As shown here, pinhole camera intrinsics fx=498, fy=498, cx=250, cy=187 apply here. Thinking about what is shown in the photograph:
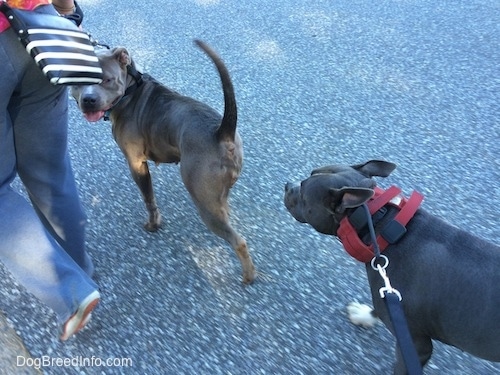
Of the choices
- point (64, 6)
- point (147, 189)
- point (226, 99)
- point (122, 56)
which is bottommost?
point (147, 189)

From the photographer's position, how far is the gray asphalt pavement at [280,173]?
2.65 meters

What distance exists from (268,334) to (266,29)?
14.4ft

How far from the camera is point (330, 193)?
2281mm

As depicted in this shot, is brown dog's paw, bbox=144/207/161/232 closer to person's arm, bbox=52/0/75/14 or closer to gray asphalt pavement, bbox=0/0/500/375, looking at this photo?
gray asphalt pavement, bbox=0/0/500/375

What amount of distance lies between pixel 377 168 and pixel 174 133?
1221 mm

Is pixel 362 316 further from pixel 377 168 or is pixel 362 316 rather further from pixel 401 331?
pixel 401 331

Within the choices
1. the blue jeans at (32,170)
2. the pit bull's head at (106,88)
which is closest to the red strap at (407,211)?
the blue jeans at (32,170)

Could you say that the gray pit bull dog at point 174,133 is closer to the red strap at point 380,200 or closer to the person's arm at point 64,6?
the person's arm at point 64,6

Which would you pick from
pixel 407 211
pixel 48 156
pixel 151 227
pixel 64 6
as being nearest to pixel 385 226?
pixel 407 211

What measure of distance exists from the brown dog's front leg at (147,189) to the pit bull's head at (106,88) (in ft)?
1.35

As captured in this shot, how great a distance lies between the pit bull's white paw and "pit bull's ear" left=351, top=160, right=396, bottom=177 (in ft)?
2.45

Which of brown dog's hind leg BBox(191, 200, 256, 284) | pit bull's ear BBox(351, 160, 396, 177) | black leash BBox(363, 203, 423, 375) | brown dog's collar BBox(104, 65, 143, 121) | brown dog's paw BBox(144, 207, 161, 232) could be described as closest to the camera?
black leash BBox(363, 203, 423, 375)

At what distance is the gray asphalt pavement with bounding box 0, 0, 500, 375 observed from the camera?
2.65 m

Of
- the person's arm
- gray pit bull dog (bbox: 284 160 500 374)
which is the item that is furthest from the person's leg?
gray pit bull dog (bbox: 284 160 500 374)
